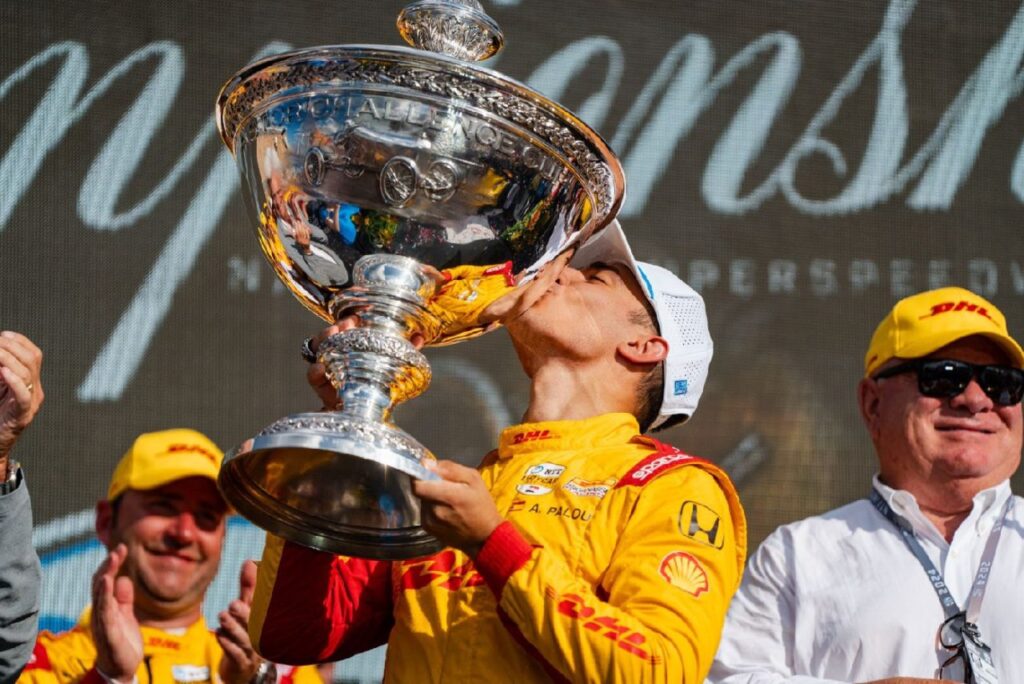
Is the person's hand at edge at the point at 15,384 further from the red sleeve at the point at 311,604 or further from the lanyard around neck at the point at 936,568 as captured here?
the lanyard around neck at the point at 936,568

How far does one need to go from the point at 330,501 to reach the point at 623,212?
6.48ft

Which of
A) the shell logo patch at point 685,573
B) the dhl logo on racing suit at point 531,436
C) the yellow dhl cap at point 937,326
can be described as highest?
the yellow dhl cap at point 937,326

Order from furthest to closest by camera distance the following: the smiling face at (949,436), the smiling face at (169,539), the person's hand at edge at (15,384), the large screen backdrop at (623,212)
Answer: the large screen backdrop at (623,212)
the smiling face at (169,539)
the smiling face at (949,436)
the person's hand at edge at (15,384)

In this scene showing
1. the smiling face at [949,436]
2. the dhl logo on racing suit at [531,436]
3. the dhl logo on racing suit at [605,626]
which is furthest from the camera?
the smiling face at [949,436]

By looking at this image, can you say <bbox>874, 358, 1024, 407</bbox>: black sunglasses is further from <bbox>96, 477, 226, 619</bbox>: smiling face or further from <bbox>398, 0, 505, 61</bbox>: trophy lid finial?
<bbox>96, 477, 226, 619</bbox>: smiling face

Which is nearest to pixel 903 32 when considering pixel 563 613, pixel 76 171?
pixel 76 171

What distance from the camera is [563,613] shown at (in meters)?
1.62

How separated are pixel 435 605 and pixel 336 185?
0.52 metres

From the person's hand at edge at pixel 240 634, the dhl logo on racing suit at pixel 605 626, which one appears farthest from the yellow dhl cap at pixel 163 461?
the dhl logo on racing suit at pixel 605 626

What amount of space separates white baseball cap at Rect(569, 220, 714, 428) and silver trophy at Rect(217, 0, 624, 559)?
45cm

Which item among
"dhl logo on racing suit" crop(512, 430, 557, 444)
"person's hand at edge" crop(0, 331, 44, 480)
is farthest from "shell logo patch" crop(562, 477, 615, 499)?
"person's hand at edge" crop(0, 331, 44, 480)

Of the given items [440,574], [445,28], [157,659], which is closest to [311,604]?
[440,574]

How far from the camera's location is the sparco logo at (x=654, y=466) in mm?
1840

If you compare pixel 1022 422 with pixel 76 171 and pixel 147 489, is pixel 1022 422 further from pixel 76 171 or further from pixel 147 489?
pixel 76 171
